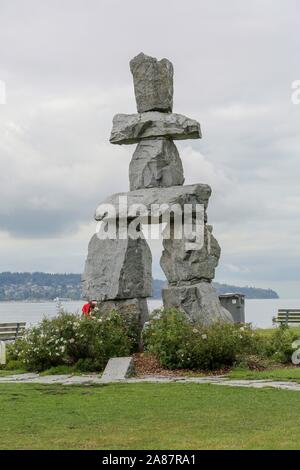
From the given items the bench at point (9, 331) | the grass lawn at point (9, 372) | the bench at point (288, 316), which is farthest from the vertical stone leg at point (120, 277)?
the bench at point (288, 316)

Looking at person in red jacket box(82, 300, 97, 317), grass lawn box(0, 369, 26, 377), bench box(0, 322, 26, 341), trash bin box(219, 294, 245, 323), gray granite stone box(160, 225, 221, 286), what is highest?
gray granite stone box(160, 225, 221, 286)

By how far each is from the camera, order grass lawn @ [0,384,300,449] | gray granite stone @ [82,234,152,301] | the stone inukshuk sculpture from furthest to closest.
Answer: gray granite stone @ [82,234,152,301] < the stone inukshuk sculpture < grass lawn @ [0,384,300,449]

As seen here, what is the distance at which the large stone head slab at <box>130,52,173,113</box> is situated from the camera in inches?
788

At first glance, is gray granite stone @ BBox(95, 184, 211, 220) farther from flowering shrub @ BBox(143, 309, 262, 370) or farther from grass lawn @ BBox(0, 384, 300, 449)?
grass lawn @ BBox(0, 384, 300, 449)

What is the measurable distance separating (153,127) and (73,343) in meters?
5.55

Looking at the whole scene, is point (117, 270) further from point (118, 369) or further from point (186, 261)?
point (118, 369)

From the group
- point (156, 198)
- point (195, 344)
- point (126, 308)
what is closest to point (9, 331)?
point (126, 308)

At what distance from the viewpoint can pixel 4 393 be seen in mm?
14156

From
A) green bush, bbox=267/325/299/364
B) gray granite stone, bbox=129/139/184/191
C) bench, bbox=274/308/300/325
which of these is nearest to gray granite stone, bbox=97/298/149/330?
gray granite stone, bbox=129/139/184/191

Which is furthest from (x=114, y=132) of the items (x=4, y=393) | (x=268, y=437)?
(x=268, y=437)

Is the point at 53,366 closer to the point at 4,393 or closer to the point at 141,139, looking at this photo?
the point at 4,393

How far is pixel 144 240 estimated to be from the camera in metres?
20.0

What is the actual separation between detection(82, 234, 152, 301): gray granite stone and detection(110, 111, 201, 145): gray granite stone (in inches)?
98.5

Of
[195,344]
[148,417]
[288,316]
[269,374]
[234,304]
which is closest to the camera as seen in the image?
[148,417]
